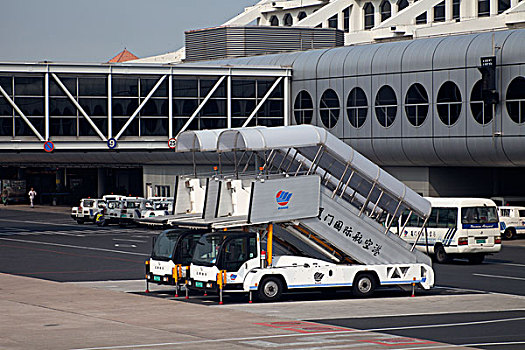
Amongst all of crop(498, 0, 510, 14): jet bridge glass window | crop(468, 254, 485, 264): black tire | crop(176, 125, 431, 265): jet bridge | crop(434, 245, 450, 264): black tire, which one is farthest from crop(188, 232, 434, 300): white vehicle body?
crop(498, 0, 510, 14): jet bridge glass window

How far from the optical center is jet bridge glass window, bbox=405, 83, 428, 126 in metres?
56.2

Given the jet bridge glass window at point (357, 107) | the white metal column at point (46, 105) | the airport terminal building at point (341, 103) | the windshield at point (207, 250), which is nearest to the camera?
the windshield at point (207, 250)

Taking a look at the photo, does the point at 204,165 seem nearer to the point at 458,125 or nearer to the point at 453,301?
the point at 458,125

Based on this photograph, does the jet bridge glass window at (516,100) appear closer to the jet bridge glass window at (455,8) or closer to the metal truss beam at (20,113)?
the metal truss beam at (20,113)

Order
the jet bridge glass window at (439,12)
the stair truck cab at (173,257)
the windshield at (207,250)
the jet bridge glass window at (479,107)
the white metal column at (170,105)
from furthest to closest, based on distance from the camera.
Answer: the jet bridge glass window at (439,12) < the white metal column at (170,105) < the jet bridge glass window at (479,107) < the stair truck cab at (173,257) < the windshield at (207,250)

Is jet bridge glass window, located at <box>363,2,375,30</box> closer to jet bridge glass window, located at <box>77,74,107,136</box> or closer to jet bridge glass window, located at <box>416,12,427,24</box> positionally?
jet bridge glass window, located at <box>416,12,427,24</box>

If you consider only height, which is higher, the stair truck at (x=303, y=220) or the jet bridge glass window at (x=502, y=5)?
the jet bridge glass window at (x=502, y=5)

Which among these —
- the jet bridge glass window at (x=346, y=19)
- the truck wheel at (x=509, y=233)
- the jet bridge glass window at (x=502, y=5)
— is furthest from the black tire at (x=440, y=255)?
the jet bridge glass window at (x=346, y=19)

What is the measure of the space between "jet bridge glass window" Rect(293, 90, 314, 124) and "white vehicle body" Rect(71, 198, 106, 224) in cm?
1456

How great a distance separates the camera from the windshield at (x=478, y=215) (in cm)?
3809

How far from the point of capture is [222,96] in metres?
63.1

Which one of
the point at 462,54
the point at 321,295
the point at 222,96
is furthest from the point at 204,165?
the point at 321,295

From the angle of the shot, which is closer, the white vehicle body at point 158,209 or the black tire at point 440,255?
the black tire at point 440,255

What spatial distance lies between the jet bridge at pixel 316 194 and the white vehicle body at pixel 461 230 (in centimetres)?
923
